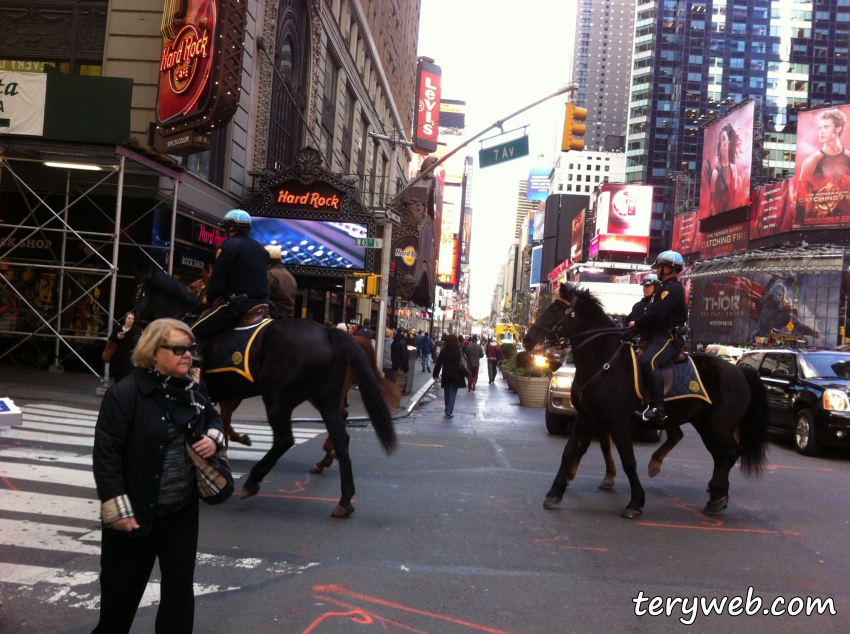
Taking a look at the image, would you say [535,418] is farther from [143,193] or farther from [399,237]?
[399,237]

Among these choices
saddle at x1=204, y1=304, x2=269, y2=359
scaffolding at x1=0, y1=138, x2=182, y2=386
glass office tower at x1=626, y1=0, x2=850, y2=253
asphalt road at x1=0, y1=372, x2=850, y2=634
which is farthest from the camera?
glass office tower at x1=626, y1=0, x2=850, y2=253

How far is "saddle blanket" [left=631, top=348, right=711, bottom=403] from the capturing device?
27.9ft

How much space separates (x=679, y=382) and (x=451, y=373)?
952 cm

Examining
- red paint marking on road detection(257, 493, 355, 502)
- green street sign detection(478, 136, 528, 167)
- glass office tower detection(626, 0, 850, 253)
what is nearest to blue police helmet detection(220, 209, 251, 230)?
red paint marking on road detection(257, 493, 355, 502)

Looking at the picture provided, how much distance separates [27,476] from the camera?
316 inches

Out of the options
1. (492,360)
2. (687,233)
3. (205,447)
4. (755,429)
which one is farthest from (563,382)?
(687,233)

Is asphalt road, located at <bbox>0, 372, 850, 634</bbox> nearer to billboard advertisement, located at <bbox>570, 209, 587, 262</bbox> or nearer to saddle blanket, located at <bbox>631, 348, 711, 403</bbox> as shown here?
saddle blanket, located at <bbox>631, 348, 711, 403</bbox>

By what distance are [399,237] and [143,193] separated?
1894cm

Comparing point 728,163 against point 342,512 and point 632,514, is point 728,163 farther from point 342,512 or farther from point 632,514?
point 342,512

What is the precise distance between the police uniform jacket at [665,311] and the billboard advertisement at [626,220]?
88.2 metres

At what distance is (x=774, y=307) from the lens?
53.0 metres

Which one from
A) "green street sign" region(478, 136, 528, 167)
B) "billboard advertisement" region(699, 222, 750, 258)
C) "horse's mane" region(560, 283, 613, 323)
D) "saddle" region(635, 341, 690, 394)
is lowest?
"saddle" region(635, 341, 690, 394)

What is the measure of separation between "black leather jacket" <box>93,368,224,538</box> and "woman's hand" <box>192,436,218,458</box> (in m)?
0.15

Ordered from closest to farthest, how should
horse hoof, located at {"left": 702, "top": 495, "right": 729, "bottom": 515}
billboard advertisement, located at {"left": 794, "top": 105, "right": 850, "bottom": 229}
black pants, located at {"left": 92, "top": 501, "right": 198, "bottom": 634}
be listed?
black pants, located at {"left": 92, "top": 501, "right": 198, "bottom": 634}
horse hoof, located at {"left": 702, "top": 495, "right": 729, "bottom": 515}
billboard advertisement, located at {"left": 794, "top": 105, "right": 850, "bottom": 229}
